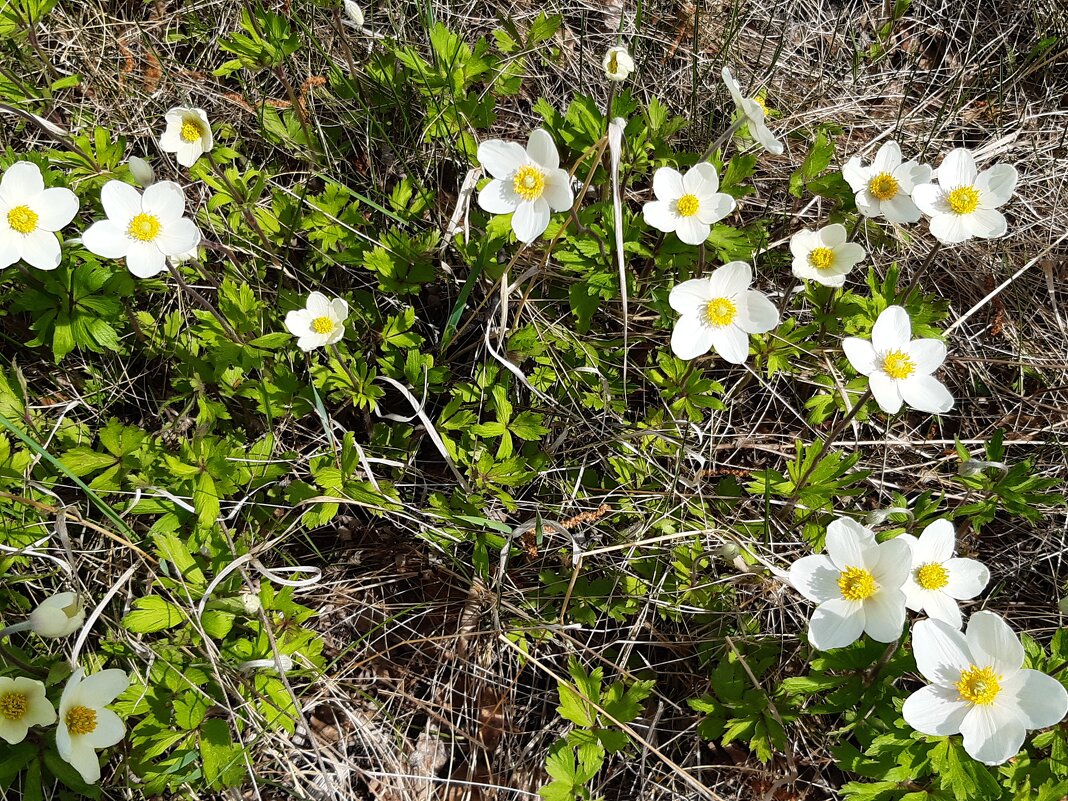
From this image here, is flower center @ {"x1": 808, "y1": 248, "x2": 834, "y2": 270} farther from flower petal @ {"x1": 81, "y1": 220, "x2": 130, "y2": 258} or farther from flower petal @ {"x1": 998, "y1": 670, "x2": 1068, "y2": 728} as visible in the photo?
flower petal @ {"x1": 81, "y1": 220, "x2": 130, "y2": 258}

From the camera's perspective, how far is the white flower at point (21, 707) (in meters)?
2.38

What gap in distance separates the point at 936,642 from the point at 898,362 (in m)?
0.94

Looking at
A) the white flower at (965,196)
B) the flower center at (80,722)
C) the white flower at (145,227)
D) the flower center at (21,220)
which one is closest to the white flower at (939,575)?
the white flower at (965,196)

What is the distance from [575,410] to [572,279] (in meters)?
0.56

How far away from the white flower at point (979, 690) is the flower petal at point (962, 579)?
31 centimetres

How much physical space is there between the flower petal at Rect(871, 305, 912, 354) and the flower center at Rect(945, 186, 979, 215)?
2.07ft

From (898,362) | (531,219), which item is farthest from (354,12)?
(898,362)

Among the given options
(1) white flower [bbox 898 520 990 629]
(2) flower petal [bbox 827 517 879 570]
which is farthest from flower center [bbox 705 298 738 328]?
(1) white flower [bbox 898 520 990 629]

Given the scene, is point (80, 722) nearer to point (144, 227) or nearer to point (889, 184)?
point (144, 227)

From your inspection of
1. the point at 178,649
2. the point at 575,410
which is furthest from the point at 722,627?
the point at 178,649

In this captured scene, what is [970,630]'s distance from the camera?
2.25 meters

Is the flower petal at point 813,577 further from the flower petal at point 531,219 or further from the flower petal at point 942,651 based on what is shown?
the flower petal at point 531,219

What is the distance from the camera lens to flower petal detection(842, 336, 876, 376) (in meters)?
2.71

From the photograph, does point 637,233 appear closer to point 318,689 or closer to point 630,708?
point 630,708
